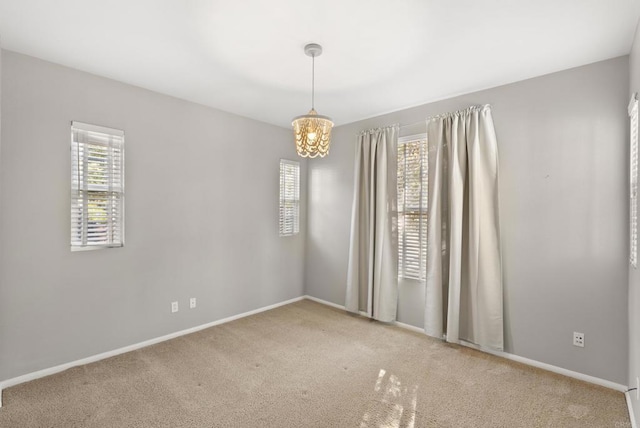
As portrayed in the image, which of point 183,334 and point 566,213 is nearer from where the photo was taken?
point 566,213

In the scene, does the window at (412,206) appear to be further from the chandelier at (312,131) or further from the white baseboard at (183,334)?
the chandelier at (312,131)

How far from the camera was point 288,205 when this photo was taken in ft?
15.6

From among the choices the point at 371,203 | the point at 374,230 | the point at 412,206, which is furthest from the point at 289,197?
the point at 412,206

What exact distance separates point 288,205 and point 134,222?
2.11 metres

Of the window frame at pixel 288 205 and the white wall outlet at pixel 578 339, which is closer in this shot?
the white wall outlet at pixel 578 339

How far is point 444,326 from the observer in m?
3.45

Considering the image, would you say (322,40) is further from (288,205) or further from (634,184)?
(288,205)

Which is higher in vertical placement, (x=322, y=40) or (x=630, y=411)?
(x=322, y=40)

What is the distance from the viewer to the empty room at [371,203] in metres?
2.18

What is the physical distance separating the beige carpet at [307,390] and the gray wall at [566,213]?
0.36m

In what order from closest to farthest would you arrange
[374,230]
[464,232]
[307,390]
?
[307,390] → [464,232] → [374,230]

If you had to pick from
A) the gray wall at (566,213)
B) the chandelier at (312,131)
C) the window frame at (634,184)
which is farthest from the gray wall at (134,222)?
the window frame at (634,184)

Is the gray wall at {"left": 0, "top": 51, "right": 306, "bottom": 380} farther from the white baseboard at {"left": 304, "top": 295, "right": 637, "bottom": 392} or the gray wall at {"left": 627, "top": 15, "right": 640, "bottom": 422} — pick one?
the gray wall at {"left": 627, "top": 15, "right": 640, "bottom": 422}

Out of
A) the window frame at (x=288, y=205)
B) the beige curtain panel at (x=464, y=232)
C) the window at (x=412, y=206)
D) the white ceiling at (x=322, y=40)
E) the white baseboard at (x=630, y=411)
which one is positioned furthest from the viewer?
the window frame at (x=288, y=205)
